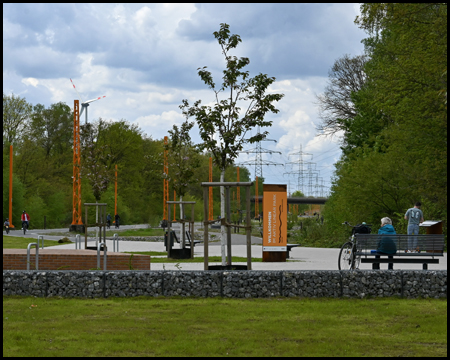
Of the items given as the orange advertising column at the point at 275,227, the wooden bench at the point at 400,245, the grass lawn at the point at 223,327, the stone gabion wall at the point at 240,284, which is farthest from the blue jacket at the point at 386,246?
the orange advertising column at the point at 275,227

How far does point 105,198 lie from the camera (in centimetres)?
6019

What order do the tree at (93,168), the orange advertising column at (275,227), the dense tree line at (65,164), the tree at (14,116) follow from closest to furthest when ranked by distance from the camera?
1. the orange advertising column at (275,227)
2. the tree at (93,168)
3. the dense tree line at (65,164)
4. the tree at (14,116)

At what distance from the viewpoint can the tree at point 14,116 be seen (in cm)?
6494

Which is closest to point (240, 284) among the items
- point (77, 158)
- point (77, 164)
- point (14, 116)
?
point (77, 164)

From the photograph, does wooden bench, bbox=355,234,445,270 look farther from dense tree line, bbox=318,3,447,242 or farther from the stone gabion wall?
dense tree line, bbox=318,3,447,242

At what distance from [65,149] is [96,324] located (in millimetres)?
66548

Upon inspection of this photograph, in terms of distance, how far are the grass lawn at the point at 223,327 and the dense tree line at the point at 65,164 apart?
39.7 m

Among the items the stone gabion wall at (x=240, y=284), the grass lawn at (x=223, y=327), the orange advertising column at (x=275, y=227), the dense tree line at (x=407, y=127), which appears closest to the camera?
the grass lawn at (x=223, y=327)

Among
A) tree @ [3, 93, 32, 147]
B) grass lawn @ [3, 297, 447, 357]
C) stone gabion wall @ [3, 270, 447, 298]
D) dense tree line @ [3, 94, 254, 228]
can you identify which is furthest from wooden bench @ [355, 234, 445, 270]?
tree @ [3, 93, 32, 147]

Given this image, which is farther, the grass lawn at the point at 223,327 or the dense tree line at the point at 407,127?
the dense tree line at the point at 407,127

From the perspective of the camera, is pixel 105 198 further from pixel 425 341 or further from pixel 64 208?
pixel 425 341

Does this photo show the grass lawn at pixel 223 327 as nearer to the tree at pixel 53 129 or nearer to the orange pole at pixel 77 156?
the orange pole at pixel 77 156

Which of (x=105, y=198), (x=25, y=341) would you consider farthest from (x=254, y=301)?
(x=105, y=198)

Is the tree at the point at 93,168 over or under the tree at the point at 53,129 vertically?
under
